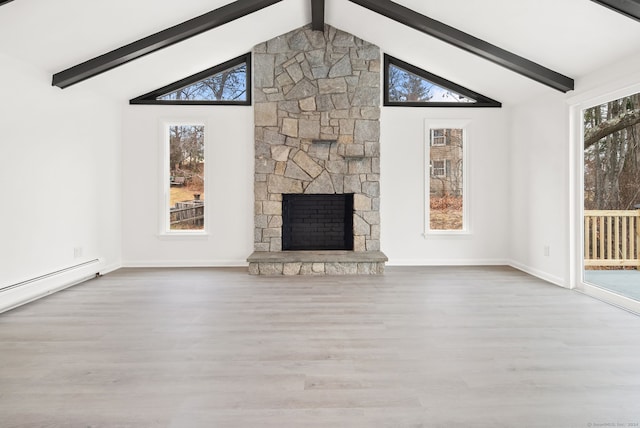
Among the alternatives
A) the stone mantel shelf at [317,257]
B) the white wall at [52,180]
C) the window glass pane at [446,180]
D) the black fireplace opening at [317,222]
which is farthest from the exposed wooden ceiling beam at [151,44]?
the window glass pane at [446,180]

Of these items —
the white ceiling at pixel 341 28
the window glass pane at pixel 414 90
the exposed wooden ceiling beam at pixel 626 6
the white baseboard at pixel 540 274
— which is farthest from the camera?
the window glass pane at pixel 414 90

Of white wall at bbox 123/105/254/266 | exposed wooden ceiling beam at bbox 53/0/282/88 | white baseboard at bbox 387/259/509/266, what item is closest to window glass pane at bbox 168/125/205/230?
white wall at bbox 123/105/254/266

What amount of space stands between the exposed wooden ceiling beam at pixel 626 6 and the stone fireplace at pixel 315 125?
299 centimetres

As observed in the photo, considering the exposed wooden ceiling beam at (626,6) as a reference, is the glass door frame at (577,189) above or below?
below

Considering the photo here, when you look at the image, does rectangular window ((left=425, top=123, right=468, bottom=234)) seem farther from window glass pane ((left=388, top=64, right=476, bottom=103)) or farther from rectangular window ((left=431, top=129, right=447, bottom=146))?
window glass pane ((left=388, top=64, right=476, bottom=103))

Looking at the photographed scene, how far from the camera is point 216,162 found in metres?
5.61

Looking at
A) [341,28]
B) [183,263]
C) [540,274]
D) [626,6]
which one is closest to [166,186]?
[183,263]

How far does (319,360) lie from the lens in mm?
2387

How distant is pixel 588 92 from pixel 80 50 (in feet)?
17.4

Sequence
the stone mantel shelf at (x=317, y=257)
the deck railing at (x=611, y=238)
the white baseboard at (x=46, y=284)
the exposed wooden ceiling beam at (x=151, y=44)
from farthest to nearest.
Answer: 1. the stone mantel shelf at (x=317, y=257)
2. the exposed wooden ceiling beam at (x=151, y=44)
3. the deck railing at (x=611, y=238)
4. the white baseboard at (x=46, y=284)

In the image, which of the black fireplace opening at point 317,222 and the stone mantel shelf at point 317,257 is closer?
the stone mantel shelf at point 317,257

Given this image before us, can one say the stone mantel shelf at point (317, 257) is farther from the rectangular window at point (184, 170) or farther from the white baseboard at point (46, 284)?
the white baseboard at point (46, 284)

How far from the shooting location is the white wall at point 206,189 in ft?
18.3

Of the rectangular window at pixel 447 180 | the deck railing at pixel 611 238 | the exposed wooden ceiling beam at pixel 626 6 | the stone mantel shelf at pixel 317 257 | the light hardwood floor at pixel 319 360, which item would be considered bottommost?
the light hardwood floor at pixel 319 360
